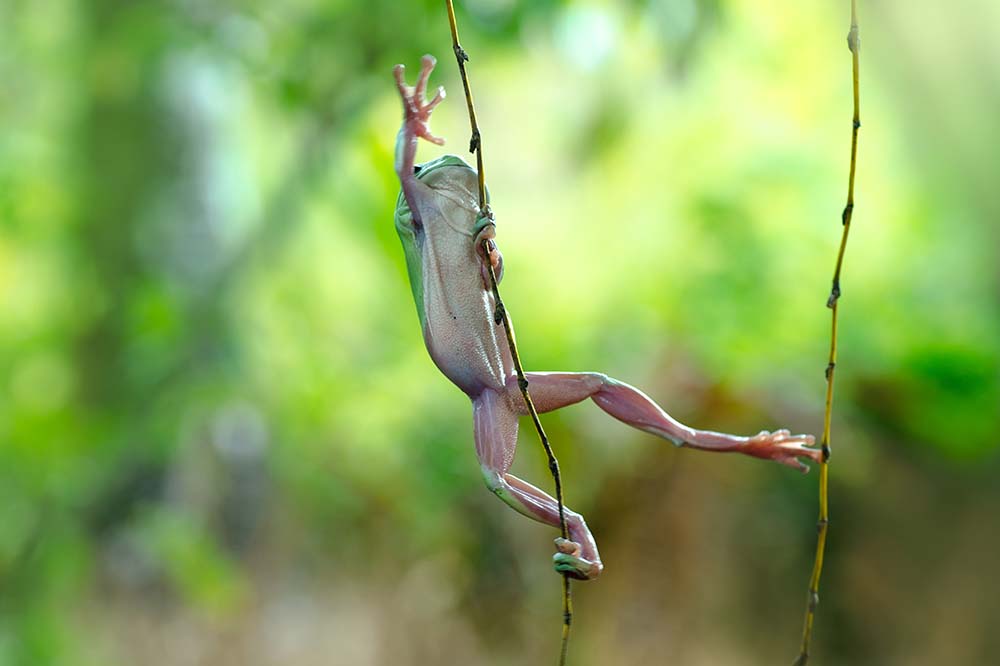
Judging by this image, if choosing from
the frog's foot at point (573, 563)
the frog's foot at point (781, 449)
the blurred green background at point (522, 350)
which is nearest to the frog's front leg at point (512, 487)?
the frog's foot at point (573, 563)

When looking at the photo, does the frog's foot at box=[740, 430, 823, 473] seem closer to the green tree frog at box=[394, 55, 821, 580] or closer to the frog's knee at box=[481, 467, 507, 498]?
the green tree frog at box=[394, 55, 821, 580]

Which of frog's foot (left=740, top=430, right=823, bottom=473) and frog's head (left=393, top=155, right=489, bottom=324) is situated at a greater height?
frog's head (left=393, top=155, right=489, bottom=324)

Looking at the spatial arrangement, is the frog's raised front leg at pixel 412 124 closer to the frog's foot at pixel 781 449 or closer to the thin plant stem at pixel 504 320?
the thin plant stem at pixel 504 320

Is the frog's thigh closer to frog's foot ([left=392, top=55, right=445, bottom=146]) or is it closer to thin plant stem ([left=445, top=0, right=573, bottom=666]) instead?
thin plant stem ([left=445, top=0, right=573, bottom=666])

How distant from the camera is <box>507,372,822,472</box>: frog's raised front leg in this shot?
699mm

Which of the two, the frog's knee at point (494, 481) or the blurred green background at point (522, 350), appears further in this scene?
the blurred green background at point (522, 350)

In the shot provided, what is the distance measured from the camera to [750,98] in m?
4.18

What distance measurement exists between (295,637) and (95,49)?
206cm

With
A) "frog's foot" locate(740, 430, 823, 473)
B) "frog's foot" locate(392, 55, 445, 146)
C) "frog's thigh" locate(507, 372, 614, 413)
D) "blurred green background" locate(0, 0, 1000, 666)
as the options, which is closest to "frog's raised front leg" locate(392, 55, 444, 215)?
"frog's foot" locate(392, 55, 445, 146)

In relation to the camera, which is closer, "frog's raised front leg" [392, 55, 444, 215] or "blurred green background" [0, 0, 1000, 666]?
"frog's raised front leg" [392, 55, 444, 215]

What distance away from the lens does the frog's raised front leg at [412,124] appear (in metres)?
0.69

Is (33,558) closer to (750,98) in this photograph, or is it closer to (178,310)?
(178,310)

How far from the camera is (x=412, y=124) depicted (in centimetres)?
70

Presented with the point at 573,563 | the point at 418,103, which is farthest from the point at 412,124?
the point at 573,563
